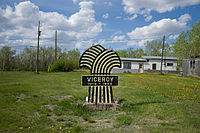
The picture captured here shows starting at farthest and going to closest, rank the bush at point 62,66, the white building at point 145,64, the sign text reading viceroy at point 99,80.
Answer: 1. the white building at point 145,64
2. the bush at point 62,66
3. the sign text reading viceroy at point 99,80

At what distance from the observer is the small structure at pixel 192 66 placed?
22.2 meters

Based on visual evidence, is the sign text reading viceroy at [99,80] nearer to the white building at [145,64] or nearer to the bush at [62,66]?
the bush at [62,66]

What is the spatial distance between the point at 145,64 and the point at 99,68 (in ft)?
90.9

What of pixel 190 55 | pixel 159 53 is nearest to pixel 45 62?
pixel 190 55

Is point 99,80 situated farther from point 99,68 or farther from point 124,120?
point 124,120

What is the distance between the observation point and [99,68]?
564 centimetres

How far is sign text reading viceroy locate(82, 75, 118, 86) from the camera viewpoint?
555cm

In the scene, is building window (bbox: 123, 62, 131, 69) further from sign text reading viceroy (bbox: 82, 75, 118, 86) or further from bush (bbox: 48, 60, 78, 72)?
sign text reading viceroy (bbox: 82, 75, 118, 86)

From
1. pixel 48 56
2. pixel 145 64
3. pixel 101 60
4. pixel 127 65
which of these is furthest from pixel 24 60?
pixel 101 60

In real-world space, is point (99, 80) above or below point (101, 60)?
below

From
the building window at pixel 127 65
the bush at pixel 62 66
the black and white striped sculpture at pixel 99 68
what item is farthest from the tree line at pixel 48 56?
the black and white striped sculpture at pixel 99 68

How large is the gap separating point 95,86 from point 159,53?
50890 millimetres

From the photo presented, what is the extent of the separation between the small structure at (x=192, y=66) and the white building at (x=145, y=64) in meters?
6.20

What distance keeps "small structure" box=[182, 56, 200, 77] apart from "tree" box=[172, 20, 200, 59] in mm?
2106
